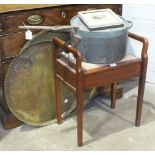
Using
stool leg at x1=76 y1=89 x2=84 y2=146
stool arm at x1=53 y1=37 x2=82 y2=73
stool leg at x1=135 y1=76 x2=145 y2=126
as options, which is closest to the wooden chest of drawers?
stool arm at x1=53 y1=37 x2=82 y2=73

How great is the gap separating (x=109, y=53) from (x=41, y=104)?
0.63 m

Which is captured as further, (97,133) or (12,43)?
(97,133)

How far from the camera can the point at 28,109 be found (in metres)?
2.05

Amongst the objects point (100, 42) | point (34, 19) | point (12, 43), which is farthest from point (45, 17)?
point (100, 42)

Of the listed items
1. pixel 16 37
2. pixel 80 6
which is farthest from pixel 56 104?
pixel 80 6

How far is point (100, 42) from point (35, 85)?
1.87 feet

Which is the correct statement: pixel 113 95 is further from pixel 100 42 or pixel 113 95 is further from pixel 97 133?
pixel 100 42

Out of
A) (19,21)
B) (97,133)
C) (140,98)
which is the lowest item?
(97,133)

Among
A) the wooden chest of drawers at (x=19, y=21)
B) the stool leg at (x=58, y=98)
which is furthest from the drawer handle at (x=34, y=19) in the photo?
the stool leg at (x=58, y=98)

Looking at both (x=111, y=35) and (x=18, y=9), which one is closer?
(x=111, y=35)

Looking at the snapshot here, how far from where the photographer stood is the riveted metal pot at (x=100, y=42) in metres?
1.65

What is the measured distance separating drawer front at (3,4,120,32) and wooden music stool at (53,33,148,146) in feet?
0.48

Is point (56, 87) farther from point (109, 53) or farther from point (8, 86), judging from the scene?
point (109, 53)

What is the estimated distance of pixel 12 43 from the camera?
185 centimetres
